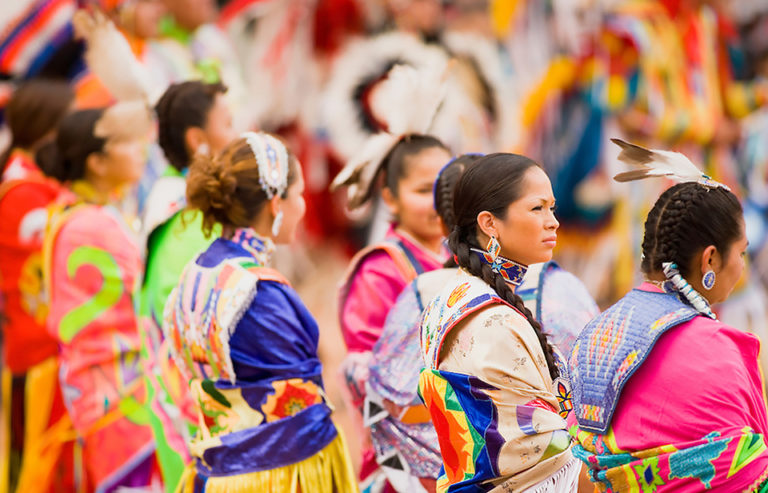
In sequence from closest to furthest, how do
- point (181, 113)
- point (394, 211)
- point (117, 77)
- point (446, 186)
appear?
point (446, 186) < point (394, 211) < point (181, 113) < point (117, 77)

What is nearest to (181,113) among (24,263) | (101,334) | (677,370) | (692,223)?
(101,334)

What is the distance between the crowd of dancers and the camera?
2141 mm

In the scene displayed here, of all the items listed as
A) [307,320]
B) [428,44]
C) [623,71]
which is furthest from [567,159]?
[307,320]

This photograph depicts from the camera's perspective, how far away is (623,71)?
649cm

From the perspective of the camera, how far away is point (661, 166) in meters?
2.31

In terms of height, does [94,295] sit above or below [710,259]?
below

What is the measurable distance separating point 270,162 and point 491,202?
2.31ft

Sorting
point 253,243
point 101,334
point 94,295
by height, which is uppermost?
point 253,243

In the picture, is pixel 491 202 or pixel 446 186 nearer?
pixel 491 202

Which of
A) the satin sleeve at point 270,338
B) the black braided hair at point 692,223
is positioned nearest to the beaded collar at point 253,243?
the satin sleeve at point 270,338

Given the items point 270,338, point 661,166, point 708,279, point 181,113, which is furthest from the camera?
point 181,113

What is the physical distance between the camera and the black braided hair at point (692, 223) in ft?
Result: 7.23

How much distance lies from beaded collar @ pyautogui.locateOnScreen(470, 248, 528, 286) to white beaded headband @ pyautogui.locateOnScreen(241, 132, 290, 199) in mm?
658

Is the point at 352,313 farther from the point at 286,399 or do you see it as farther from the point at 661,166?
the point at 661,166
